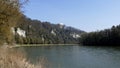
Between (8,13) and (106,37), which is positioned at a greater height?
(8,13)

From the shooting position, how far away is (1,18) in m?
12.8

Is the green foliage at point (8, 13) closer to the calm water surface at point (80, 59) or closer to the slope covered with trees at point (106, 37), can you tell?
the calm water surface at point (80, 59)

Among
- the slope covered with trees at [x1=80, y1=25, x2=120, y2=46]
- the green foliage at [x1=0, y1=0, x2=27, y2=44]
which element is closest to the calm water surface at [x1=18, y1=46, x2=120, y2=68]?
the green foliage at [x1=0, y1=0, x2=27, y2=44]

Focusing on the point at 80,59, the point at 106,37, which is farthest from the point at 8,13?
the point at 106,37

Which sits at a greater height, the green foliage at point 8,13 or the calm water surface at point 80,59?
the green foliage at point 8,13

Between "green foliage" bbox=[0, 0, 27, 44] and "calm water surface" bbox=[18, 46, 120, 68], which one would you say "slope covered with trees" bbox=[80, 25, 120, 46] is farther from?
"green foliage" bbox=[0, 0, 27, 44]

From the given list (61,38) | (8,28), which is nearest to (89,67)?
(8,28)

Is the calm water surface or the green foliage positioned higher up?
the green foliage

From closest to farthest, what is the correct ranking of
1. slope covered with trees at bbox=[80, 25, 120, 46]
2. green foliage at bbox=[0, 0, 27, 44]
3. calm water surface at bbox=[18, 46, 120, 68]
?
1. green foliage at bbox=[0, 0, 27, 44]
2. calm water surface at bbox=[18, 46, 120, 68]
3. slope covered with trees at bbox=[80, 25, 120, 46]

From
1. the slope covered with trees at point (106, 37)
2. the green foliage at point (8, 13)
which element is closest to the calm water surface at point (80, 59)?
the green foliage at point (8, 13)

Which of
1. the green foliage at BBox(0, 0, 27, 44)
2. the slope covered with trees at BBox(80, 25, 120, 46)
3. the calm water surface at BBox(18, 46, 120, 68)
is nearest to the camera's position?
the green foliage at BBox(0, 0, 27, 44)

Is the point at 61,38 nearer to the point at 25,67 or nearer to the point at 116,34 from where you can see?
the point at 116,34

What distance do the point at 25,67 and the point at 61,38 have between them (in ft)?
574

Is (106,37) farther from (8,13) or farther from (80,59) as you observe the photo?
(8,13)
